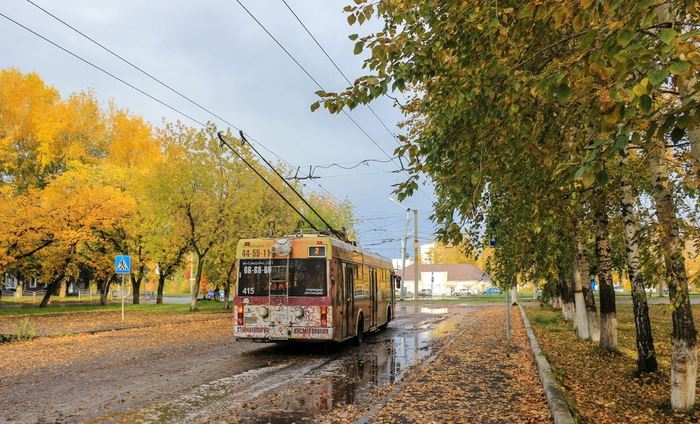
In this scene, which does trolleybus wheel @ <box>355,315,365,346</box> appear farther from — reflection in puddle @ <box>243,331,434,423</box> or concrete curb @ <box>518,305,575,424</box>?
concrete curb @ <box>518,305,575,424</box>

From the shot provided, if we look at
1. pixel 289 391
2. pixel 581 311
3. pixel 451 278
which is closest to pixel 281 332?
pixel 289 391

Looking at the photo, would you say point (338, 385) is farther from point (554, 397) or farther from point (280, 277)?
point (280, 277)

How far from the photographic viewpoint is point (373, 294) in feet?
62.7

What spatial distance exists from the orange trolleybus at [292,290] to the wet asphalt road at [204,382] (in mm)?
734

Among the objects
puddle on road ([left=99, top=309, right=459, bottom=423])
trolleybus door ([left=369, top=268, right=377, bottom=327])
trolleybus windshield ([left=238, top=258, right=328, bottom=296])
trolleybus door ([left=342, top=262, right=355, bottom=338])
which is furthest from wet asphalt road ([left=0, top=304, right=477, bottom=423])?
trolleybus door ([left=369, top=268, right=377, bottom=327])

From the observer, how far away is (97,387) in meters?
9.51

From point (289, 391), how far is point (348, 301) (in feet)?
20.4

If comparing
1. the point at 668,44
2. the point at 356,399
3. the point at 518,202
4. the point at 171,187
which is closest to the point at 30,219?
the point at 171,187

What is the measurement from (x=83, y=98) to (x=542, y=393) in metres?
45.6

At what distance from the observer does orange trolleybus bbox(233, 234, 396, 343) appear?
45.6 feet

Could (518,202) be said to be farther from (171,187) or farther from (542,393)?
(171,187)

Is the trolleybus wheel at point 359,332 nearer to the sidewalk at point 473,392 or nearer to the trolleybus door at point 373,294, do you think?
the trolleybus door at point 373,294

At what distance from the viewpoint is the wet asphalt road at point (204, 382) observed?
771 cm

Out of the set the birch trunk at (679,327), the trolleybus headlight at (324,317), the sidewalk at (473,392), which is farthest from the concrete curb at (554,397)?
the trolleybus headlight at (324,317)
